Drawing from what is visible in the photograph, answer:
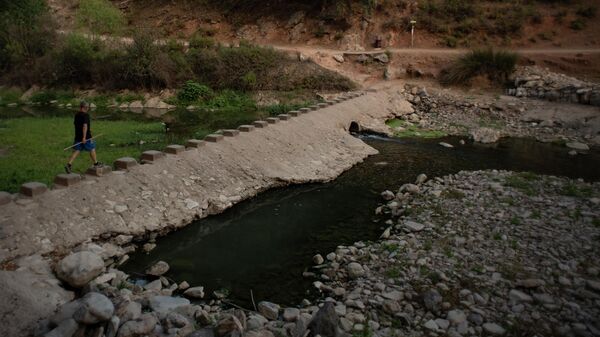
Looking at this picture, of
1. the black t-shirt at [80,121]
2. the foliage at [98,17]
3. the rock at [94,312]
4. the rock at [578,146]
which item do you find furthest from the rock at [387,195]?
the foliage at [98,17]

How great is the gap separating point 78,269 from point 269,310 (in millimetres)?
2902

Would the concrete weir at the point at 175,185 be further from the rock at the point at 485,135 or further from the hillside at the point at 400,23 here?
the hillside at the point at 400,23

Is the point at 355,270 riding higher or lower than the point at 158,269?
higher

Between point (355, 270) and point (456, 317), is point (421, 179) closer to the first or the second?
point (355, 270)

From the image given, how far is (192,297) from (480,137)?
1516cm

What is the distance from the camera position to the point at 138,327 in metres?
4.96

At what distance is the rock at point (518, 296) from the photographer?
19.1 ft

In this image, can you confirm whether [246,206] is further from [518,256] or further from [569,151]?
[569,151]

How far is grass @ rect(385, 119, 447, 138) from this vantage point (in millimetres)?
18625

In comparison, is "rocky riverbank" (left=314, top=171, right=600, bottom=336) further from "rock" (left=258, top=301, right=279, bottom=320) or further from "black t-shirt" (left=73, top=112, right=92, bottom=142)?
"black t-shirt" (left=73, top=112, right=92, bottom=142)

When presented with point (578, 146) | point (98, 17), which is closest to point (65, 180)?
point (578, 146)

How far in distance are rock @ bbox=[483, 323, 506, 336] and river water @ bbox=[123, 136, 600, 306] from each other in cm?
259

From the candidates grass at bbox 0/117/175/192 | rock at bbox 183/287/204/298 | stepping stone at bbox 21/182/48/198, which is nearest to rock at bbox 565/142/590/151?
grass at bbox 0/117/175/192

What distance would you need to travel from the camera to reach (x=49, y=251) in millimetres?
6648
